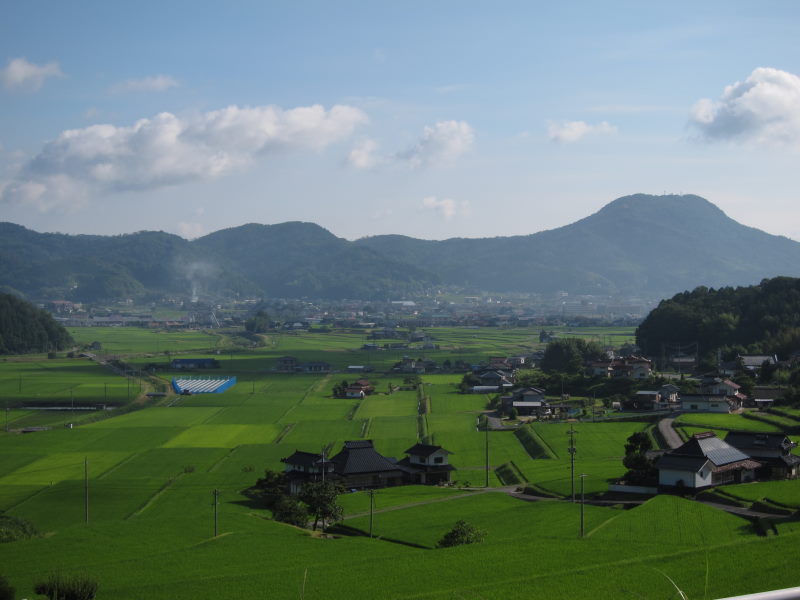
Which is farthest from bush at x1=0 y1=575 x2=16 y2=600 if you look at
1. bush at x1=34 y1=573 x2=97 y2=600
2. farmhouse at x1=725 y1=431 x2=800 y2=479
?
farmhouse at x1=725 y1=431 x2=800 y2=479

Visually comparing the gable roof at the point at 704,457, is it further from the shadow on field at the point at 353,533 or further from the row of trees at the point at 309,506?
the row of trees at the point at 309,506

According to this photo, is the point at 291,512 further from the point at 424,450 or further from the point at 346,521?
the point at 424,450

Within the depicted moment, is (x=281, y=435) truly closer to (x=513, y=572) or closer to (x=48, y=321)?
(x=513, y=572)

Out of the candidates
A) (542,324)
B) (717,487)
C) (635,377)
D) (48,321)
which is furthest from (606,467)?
(542,324)

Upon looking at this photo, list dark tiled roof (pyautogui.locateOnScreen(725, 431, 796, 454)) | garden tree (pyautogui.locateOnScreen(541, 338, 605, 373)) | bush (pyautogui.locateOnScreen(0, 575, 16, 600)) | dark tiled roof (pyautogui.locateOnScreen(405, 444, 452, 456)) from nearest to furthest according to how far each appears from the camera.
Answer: bush (pyautogui.locateOnScreen(0, 575, 16, 600)) < dark tiled roof (pyautogui.locateOnScreen(725, 431, 796, 454)) < dark tiled roof (pyautogui.locateOnScreen(405, 444, 452, 456)) < garden tree (pyautogui.locateOnScreen(541, 338, 605, 373))

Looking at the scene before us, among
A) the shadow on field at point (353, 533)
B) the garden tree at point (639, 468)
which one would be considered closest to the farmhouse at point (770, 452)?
the garden tree at point (639, 468)

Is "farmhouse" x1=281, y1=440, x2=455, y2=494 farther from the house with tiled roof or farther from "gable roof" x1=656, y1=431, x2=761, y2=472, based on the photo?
"gable roof" x1=656, y1=431, x2=761, y2=472
